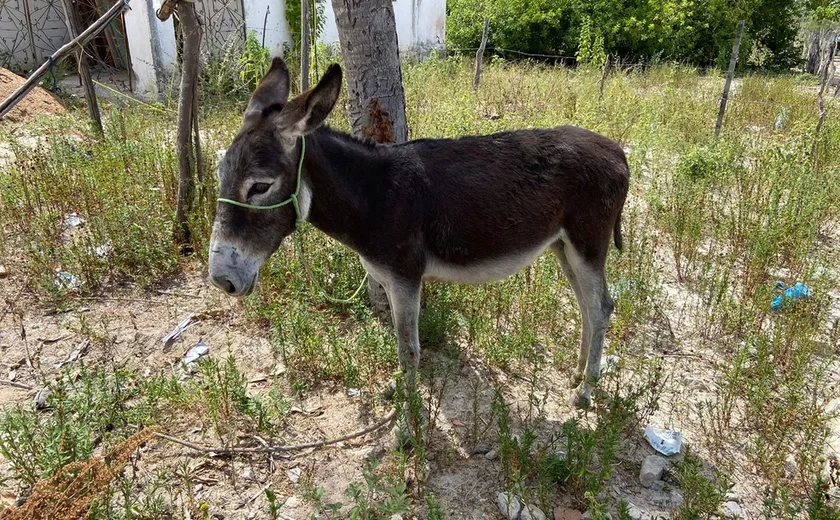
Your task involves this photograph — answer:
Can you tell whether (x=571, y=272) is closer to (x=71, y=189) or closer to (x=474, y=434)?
(x=474, y=434)

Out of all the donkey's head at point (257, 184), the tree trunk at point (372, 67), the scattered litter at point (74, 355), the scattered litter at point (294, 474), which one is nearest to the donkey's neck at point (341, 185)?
the donkey's head at point (257, 184)

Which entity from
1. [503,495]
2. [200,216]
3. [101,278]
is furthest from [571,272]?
[101,278]

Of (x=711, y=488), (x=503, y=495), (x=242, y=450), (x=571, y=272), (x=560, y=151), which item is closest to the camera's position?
(x=711, y=488)

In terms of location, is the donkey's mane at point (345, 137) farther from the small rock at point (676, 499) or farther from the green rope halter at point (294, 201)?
the small rock at point (676, 499)

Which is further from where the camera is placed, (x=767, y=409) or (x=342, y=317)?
(x=342, y=317)

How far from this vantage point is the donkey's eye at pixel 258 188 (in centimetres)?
261

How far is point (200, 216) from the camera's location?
16.2ft

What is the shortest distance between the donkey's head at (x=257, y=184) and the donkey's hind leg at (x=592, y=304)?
1829 mm

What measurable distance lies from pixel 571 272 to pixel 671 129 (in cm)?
577

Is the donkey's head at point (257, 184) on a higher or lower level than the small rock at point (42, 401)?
higher

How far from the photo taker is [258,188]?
8.61 ft

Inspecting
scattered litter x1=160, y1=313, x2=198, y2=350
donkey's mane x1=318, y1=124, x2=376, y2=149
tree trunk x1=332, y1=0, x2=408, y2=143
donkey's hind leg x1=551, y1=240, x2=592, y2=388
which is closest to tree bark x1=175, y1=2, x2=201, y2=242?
scattered litter x1=160, y1=313, x2=198, y2=350

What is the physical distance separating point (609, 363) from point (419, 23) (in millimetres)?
14099

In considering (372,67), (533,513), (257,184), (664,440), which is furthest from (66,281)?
(664,440)
